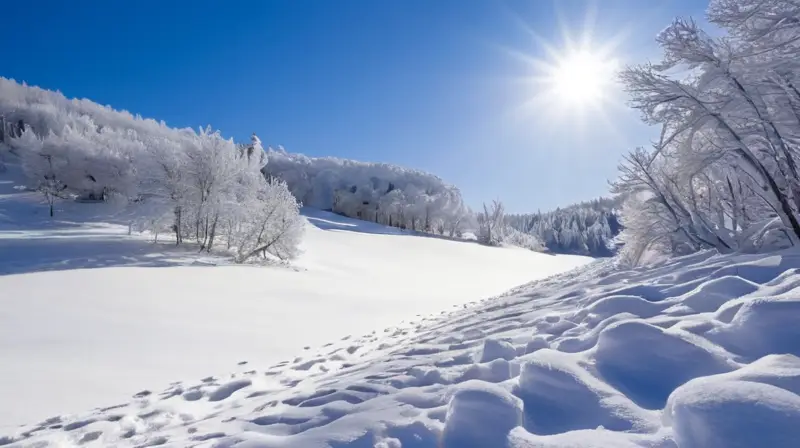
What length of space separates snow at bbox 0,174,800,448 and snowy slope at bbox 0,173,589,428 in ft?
0.15

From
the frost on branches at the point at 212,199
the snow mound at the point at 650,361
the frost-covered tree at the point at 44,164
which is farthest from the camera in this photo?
the frost-covered tree at the point at 44,164

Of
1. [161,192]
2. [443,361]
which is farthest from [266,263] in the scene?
[443,361]

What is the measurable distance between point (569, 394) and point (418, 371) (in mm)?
1501

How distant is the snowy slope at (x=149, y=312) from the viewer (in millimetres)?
4352

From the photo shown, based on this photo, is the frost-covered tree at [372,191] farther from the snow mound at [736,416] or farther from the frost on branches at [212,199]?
the snow mound at [736,416]

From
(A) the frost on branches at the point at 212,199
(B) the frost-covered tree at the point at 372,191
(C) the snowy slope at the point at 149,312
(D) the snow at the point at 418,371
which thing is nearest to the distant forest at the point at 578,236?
(B) the frost-covered tree at the point at 372,191

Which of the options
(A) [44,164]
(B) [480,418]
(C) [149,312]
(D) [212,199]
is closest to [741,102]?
(B) [480,418]

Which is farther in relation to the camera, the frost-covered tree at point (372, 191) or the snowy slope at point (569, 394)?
the frost-covered tree at point (372, 191)

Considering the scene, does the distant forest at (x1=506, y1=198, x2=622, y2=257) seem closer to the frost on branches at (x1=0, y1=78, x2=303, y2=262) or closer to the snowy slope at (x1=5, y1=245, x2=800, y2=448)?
the frost on branches at (x1=0, y1=78, x2=303, y2=262)

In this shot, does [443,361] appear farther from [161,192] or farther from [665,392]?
[161,192]

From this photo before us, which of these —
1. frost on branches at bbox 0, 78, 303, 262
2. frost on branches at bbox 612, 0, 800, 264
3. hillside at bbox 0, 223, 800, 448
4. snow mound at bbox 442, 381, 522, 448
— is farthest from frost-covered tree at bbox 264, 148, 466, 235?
snow mound at bbox 442, 381, 522, 448

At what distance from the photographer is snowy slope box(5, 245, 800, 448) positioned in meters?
1.41

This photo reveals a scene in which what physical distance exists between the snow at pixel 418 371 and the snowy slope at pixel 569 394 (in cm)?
1

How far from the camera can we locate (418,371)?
313cm
